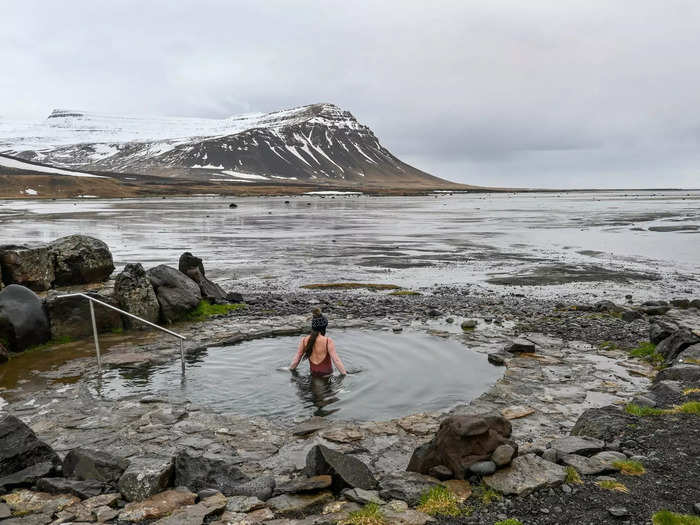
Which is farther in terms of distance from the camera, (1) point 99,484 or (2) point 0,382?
(2) point 0,382

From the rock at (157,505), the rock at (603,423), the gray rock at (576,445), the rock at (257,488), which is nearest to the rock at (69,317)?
the rock at (157,505)

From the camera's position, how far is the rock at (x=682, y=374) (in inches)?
500

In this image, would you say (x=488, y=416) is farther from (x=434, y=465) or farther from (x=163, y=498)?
(x=163, y=498)

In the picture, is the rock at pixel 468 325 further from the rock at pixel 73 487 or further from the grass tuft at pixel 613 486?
the rock at pixel 73 487

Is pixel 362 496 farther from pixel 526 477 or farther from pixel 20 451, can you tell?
pixel 20 451

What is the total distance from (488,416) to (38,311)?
14243mm

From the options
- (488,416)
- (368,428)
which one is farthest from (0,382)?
(488,416)

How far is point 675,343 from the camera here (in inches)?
595

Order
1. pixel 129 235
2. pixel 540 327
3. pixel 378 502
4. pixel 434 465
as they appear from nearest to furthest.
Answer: pixel 378 502 → pixel 434 465 → pixel 540 327 → pixel 129 235

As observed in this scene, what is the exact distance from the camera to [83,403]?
493 inches

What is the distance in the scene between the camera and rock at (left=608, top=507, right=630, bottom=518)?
24.2 ft

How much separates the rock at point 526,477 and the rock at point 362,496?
165 cm

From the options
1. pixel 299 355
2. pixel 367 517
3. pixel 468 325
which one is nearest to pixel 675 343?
pixel 468 325

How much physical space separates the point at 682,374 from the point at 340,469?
8.95 m
